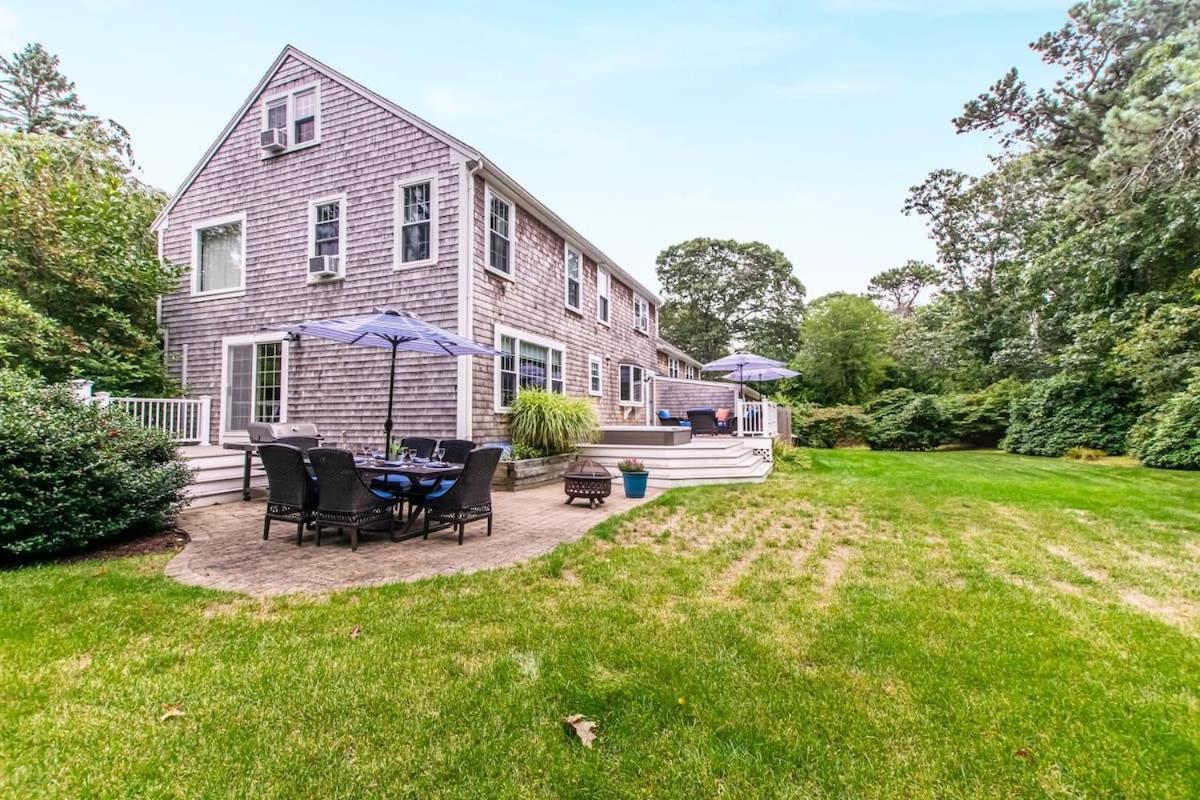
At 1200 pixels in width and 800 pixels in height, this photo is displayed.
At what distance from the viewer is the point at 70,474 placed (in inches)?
177

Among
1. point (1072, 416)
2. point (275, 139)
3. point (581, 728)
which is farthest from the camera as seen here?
point (1072, 416)

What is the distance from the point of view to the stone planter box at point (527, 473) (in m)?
8.57

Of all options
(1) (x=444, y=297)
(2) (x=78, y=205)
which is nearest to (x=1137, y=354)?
(1) (x=444, y=297)

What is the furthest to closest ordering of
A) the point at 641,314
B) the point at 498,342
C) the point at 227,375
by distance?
the point at 641,314, the point at 227,375, the point at 498,342

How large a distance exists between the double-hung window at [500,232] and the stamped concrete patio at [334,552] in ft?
16.4

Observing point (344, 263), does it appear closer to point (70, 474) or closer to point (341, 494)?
point (70, 474)

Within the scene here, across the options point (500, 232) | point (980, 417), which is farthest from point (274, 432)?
point (980, 417)

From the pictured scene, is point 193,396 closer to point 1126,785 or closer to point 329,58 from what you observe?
point 329,58

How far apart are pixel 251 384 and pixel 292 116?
544cm

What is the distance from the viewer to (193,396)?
10.9m

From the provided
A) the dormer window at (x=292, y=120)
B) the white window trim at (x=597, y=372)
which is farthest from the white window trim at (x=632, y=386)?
the dormer window at (x=292, y=120)

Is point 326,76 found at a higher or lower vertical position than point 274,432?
higher

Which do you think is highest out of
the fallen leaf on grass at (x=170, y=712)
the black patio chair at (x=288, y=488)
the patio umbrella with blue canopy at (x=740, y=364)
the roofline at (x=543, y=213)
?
the roofline at (x=543, y=213)

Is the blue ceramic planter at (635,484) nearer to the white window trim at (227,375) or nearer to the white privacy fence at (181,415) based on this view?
the white window trim at (227,375)
